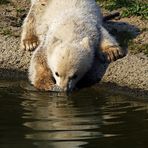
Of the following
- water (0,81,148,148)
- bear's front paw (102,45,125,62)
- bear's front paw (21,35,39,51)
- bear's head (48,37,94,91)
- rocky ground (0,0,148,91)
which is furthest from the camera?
bear's front paw (21,35,39,51)

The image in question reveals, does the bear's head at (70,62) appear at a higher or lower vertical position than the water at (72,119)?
higher

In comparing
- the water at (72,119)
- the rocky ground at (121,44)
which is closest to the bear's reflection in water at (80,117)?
the water at (72,119)

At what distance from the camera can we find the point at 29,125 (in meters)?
6.94

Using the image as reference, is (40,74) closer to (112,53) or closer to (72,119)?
(112,53)

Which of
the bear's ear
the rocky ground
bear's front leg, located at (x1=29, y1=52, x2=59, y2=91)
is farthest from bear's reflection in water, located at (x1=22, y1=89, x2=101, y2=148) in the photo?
the bear's ear

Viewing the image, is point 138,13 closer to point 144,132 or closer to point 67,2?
point 67,2

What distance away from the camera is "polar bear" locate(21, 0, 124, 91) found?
9.27 m

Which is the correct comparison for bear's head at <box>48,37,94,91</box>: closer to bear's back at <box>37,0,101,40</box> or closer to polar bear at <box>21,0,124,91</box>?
polar bear at <box>21,0,124,91</box>

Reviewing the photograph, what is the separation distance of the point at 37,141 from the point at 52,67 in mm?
3225

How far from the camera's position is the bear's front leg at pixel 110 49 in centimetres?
992

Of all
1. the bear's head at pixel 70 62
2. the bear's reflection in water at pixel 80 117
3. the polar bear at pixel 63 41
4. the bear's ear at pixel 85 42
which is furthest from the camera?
the bear's ear at pixel 85 42

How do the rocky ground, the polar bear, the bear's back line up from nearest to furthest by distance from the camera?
1. the polar bear
2. the rocky ground
3. the bear's back

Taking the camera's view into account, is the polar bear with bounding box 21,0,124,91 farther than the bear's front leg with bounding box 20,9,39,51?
No

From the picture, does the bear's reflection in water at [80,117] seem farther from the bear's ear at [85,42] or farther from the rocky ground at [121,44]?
the bear's ear at [85,42]
